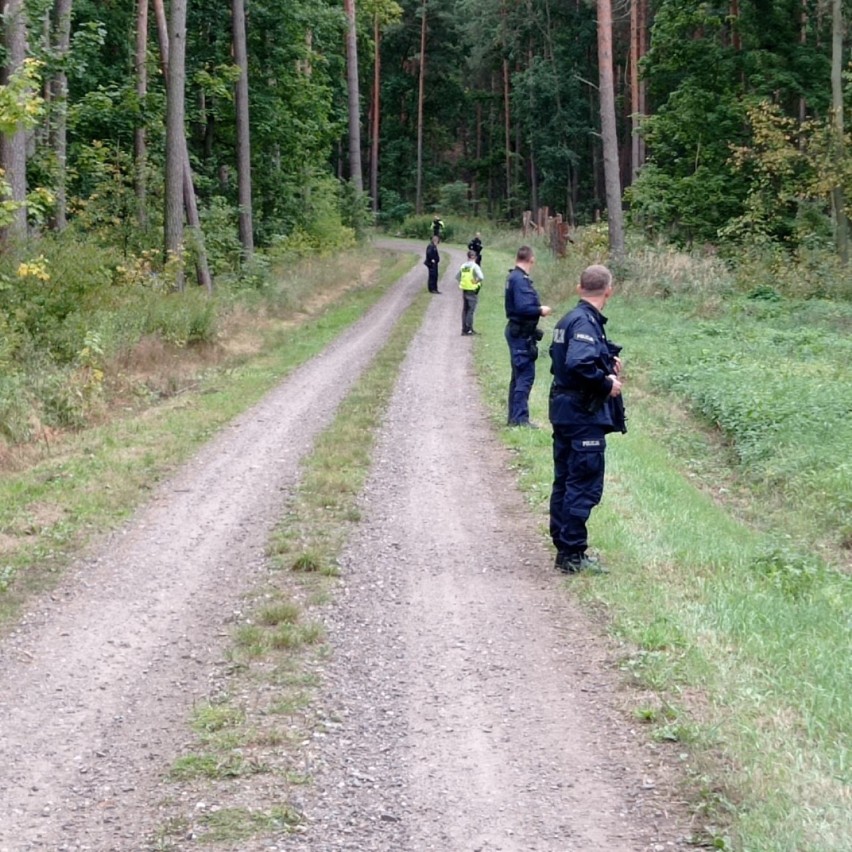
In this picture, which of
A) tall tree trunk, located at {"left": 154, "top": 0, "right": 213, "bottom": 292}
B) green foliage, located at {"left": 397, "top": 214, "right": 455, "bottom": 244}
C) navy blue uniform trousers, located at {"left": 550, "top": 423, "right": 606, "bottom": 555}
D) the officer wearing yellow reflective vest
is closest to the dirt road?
navy blue uniform trousers, located at {"left": 550, "top": 423, "right": 606, "bottom": 555}

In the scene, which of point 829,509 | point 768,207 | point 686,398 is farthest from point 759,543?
point 768,207

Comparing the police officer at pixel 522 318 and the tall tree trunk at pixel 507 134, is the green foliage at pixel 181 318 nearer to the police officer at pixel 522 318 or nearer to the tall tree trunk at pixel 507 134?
the police officer at pixel 522 318

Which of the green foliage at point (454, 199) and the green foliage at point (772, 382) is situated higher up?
the green foliage at point (454, 199)

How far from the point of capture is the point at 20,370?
13.4 m

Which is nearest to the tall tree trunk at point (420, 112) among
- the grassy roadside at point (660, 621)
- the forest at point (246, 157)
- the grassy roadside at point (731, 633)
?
the forest at point (246, 157)

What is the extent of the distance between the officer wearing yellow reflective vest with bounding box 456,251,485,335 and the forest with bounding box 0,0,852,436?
484 centimetres

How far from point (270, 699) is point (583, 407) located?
2.94 meters

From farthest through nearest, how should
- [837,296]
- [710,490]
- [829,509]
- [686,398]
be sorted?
[837,296]
[686,398]
[710,490]
[829,509]

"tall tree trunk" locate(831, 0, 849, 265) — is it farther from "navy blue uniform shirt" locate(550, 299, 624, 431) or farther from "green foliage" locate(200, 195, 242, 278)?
"navy blue uniform shirt" locate(550, 299, 624, 431)

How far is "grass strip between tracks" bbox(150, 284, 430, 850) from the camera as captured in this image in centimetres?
415

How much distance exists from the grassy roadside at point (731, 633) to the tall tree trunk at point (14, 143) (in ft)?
26.0

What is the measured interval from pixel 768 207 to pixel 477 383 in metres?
17.7

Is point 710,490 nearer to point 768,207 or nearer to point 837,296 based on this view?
point 837,296

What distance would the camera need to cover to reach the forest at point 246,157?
1488cm
